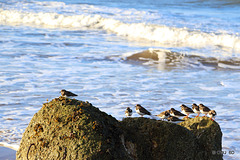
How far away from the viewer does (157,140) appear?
395 cm

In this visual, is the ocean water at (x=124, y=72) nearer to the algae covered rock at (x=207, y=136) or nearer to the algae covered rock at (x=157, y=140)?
the algae covered rock at (x=207, y=136)

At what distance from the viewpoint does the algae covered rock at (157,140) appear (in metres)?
3.86

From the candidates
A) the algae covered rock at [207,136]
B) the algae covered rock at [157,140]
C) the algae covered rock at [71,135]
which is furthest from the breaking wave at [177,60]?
the algae covered rock at [71,135]

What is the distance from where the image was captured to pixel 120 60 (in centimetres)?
Result: 1423

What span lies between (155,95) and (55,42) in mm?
9760

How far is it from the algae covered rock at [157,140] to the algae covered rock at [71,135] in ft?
0.95

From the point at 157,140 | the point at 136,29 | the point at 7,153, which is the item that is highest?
the point at 157,140

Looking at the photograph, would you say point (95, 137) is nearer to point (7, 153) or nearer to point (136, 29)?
point (7, 153)

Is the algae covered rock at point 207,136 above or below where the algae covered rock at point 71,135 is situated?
below

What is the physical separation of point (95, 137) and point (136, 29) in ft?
69.3

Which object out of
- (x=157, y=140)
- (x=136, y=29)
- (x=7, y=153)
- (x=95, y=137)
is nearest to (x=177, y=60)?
(x=136, y=29)

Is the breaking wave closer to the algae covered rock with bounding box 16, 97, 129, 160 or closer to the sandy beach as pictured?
the sandy beach

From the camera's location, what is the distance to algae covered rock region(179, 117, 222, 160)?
442cm

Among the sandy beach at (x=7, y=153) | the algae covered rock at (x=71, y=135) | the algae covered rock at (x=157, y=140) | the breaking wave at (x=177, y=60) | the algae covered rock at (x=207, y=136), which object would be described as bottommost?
the breaking wave at (x=177, y=60)
